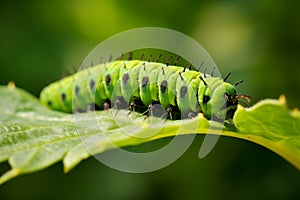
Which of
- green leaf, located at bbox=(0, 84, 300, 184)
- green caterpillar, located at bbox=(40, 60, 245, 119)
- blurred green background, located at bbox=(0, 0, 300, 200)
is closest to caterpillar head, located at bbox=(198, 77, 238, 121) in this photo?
green caterpillar, located at bbox=(40, 60, 245, 119)

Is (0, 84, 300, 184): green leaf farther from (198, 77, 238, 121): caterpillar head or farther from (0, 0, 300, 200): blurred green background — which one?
(0, 0, 300, 200): blurred green background

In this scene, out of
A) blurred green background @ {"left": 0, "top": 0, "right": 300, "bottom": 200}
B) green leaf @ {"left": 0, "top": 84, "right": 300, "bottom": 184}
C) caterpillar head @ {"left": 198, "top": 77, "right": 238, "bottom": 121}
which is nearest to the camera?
green leaf @ {"left": 0, "top": 84, "right": 300, "bottom": 184}

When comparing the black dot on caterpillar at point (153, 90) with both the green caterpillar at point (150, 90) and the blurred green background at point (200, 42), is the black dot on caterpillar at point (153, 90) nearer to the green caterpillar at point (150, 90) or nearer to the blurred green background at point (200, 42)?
the green caterpillar at point (150, 90)

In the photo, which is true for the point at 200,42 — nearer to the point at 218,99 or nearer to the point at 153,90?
the point at 153,90

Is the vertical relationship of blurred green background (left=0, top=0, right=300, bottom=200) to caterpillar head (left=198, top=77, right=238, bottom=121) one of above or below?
below

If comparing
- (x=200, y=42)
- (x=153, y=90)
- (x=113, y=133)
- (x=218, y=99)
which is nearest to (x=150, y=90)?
(x=153, y=90)

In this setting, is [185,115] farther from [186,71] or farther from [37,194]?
[37,194]
